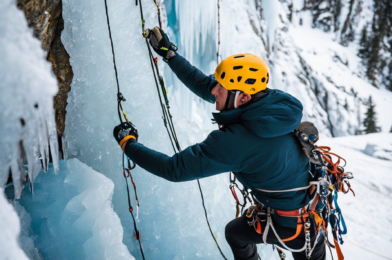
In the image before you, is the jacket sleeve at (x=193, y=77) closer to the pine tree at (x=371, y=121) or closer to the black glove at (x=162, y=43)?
the black glove at (x=162, y=43)

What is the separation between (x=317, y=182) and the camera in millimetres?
1460

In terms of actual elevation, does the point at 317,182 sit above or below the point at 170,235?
above

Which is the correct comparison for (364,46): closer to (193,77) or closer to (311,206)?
(193,77)

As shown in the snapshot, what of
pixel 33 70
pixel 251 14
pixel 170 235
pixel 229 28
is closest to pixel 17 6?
pixel 33 70

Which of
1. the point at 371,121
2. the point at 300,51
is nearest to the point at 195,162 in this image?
the point at 300,51

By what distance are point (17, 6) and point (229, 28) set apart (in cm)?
677

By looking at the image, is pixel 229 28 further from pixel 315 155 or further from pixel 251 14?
pixel 315 155

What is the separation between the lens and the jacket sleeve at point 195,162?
1184 mm

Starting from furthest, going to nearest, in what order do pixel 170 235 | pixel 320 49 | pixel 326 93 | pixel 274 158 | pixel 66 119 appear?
pixel 320 49 → pixel 326 93 → pixel 170 235 → pixel 66 119 → pixel 274 158

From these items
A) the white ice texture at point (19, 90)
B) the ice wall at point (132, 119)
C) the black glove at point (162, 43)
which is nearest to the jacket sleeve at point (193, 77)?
the black glove at point (162, 43)

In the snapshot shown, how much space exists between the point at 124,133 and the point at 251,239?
105cm

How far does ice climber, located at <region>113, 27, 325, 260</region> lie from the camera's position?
117 centimetres

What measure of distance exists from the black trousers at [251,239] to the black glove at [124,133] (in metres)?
0.91

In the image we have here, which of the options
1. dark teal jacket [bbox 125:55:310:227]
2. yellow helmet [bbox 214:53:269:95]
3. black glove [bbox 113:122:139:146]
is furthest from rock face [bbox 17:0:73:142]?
yellow helmet [bbox 214:53:269:95]
